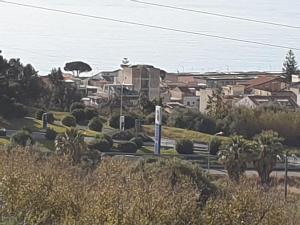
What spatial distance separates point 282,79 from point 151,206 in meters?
78.5

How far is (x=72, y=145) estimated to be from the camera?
30344mm

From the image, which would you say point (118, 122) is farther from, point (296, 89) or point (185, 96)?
point (185, 96)

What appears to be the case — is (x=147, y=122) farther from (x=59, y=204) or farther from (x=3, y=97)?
(x=59, y=204)

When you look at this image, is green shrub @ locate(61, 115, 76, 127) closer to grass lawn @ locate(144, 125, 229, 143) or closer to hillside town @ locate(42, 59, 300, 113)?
grass lawn @ locate(144, 125, 229, 143)

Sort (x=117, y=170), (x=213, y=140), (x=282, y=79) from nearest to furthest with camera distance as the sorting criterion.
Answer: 1. (x=117, y=170)
2. (x=213, y=140)
3. (x=282, y=79)

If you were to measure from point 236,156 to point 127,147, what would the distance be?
8.74 m

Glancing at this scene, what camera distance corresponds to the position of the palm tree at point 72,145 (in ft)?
96.2

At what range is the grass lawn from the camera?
4844 centimetres

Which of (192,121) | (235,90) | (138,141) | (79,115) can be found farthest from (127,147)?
(235,90)

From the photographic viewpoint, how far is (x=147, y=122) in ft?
176

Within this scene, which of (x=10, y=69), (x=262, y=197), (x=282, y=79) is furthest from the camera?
(x=282, y=79)

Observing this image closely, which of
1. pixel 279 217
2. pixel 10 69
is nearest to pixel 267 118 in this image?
pixel 10 69

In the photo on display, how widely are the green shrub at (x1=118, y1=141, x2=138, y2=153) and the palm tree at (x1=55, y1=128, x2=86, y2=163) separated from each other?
29.0ft

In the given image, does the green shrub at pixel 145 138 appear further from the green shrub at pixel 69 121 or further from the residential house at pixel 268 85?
the residential house at pixel 268 85
